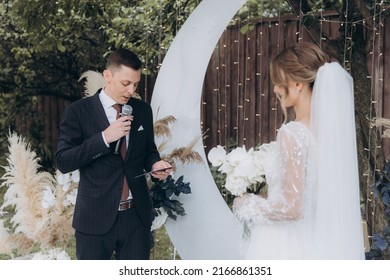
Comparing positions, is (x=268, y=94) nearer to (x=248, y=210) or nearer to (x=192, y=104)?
(x=192, y=104)

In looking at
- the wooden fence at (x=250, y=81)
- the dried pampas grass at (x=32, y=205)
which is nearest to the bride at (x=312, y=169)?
the dried pampas grass at (x=32, y=205)

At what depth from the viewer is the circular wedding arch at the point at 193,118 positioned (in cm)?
353

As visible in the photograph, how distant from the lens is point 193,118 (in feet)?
11.7

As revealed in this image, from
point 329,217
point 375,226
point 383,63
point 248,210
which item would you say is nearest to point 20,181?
point 248,210

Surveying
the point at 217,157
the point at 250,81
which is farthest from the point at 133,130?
the point at 250,81

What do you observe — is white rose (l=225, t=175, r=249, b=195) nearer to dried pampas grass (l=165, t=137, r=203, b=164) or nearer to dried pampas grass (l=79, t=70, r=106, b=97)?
dried pampas grass (l=165, t=137, r=203, b=164)

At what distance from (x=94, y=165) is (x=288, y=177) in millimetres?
801

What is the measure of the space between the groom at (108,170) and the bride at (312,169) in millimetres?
487

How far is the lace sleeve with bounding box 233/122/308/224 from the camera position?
2.45 m

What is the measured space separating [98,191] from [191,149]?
846 millimetres

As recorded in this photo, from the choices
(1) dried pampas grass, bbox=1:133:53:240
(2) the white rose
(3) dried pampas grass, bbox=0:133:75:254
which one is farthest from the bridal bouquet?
(1) dried pampas grass, bbox=1:133:53:240

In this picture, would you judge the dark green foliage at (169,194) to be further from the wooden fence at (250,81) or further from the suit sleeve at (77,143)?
the wooden fence at (250,81)

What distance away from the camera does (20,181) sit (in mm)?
3195

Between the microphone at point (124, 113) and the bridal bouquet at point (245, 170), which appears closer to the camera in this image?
the microphone at point (124, 113)
